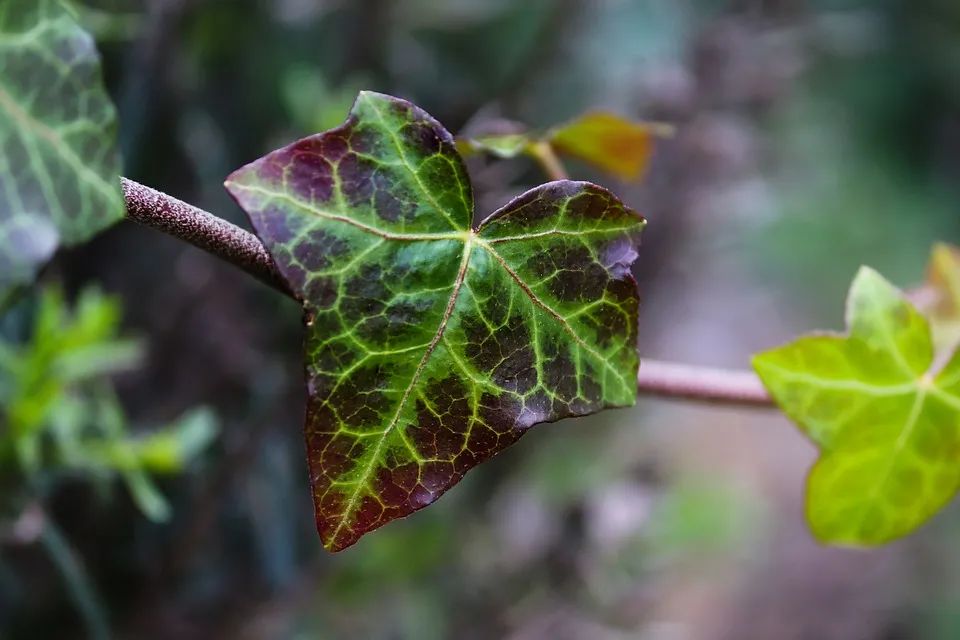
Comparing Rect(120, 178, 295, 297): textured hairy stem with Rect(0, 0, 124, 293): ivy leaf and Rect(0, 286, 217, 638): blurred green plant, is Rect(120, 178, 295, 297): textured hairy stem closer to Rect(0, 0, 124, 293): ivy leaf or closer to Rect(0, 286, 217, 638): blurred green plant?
Rect(0, 0, 124, 293): ivy leaf

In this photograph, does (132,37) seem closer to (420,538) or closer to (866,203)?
(420,538)

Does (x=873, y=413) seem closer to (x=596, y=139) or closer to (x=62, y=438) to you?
(x=596, y=139)

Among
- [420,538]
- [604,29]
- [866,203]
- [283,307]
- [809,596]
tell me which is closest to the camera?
[283,307]

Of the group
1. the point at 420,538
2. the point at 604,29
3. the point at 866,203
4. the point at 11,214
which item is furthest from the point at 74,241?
the point at 866,203

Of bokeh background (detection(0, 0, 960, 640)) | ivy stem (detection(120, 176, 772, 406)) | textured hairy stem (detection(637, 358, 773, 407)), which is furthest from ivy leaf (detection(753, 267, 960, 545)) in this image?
bokeh background (detection(0, 0, 960, 640))

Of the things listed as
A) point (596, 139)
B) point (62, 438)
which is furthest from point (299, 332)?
point (596, 139)

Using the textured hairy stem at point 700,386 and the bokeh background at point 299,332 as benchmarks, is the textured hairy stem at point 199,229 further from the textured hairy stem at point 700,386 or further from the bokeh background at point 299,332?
the bokeh background at point 299,332
